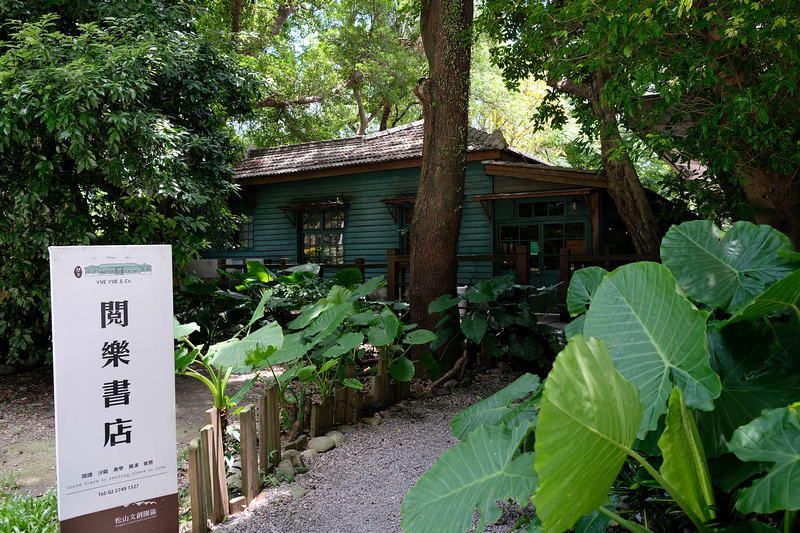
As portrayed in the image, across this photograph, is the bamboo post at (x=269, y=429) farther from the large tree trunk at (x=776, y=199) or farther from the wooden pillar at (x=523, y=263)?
the large tree trunk at (x=776, y=199)

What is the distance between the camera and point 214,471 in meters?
2.44

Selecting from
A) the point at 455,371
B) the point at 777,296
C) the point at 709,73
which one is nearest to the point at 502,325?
the point at 455,371

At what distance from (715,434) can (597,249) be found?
8513 mm

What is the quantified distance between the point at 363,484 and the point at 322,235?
34.5 ft

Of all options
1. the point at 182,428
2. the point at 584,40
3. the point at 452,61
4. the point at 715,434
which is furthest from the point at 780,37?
the point at 182,428

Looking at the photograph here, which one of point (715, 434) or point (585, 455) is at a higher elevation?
point (585, 455)

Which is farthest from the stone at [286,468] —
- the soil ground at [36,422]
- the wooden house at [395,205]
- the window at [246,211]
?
the window at [246,211]

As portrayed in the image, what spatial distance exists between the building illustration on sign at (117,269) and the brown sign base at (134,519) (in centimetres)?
95

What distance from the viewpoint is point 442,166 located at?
5.24 m

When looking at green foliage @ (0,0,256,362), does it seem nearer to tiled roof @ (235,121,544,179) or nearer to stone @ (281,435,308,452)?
stone @ (281,435,308,452)

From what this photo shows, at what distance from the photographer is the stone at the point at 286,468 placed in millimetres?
2936

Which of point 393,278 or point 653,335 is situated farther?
point 393,278

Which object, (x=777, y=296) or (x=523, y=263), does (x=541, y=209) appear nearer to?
(x=523, y=263)

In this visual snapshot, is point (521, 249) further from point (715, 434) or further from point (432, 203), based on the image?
point (715, 434)
